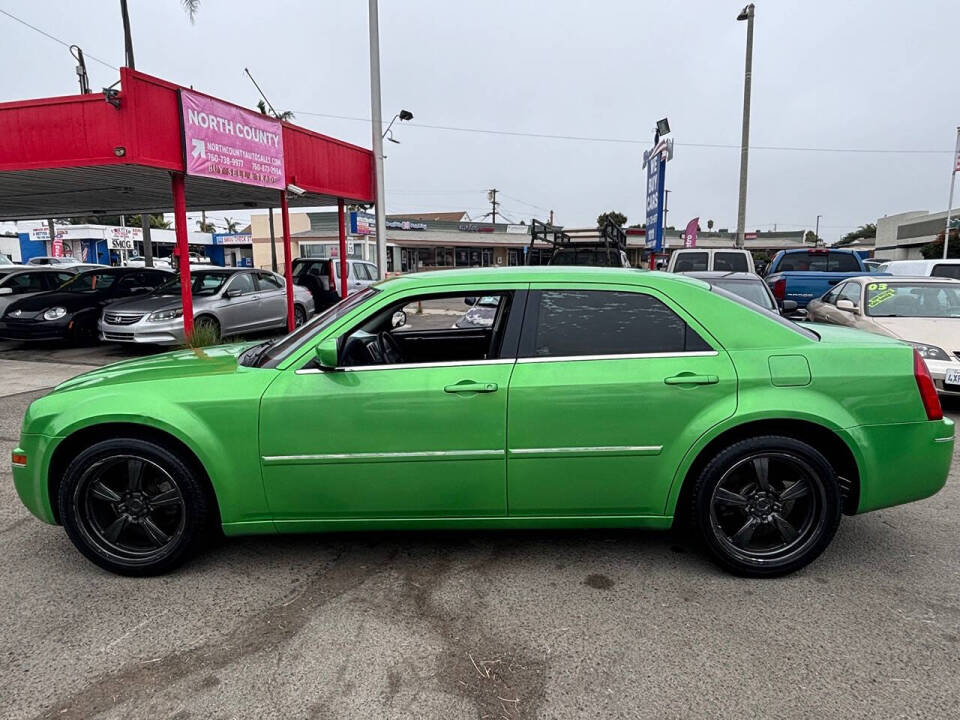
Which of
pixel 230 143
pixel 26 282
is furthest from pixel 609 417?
pixel 26 282

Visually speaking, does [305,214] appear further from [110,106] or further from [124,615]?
[124,615]

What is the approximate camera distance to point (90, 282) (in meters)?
13.4

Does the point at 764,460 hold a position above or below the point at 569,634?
above

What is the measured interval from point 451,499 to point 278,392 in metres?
1.01

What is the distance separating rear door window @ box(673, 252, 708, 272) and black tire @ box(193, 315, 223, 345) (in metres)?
8.97

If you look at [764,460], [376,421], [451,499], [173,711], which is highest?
[376,421]

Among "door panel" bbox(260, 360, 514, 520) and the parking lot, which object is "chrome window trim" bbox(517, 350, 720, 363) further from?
the parking lot

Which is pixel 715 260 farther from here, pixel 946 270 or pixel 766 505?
pixel 766 505

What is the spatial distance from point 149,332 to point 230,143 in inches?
134

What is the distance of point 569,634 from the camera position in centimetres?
273

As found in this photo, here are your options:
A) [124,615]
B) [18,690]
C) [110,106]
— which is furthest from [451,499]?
[110,106]

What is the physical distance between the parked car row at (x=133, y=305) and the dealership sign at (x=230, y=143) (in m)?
2.31

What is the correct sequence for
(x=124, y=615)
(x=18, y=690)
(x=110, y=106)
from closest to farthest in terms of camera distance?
1. (x=18, y=690)
2. (x=124, y=615)
3. (x=110, y=106)

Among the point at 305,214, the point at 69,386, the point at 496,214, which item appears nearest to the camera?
the point at 69,386
